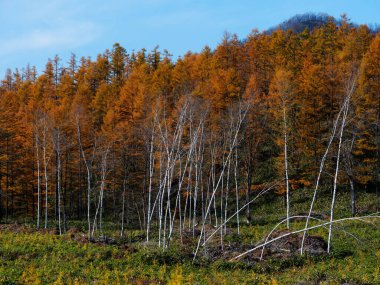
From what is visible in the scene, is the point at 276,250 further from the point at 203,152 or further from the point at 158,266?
the point at 203,152

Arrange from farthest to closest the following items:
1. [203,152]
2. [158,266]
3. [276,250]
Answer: [203,152]
[276,250]
[158,266]

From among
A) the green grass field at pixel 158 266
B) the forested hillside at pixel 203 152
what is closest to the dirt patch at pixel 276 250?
the green grass field at pixel 158 266

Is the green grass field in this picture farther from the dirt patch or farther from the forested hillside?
the forested hillside

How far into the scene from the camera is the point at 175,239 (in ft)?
75.5

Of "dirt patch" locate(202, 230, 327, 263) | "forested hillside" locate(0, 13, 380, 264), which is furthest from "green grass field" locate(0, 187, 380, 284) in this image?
"forested hillside" locate(0, 13, 380, 264)

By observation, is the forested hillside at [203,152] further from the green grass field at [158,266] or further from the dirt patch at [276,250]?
the green grass field at [158,266]

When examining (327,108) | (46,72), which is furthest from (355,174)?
(46,72)

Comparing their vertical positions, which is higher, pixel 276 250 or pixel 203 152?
pixel 203 152

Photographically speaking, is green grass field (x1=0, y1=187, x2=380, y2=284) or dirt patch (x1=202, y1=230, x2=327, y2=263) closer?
green grass field (x1=0, y1=187, x2=380, y2=284)

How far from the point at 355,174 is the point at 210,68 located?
84.9ft

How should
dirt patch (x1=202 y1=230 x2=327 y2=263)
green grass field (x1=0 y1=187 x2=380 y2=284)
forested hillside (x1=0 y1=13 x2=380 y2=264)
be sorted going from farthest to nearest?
forested hillside (x1=0 y1=13 x2=380 y2=264), dirt patch (x1=202 y1=230 x2=327 y2=263), green grass field (x1=0 y1=187 x2=380 y2=284)

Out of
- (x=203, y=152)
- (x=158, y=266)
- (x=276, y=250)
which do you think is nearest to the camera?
(x=158, y=266)

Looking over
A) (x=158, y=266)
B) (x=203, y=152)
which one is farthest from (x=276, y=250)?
(x=203, y=152)

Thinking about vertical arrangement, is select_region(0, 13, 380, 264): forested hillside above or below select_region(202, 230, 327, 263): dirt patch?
above
